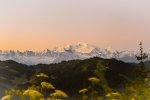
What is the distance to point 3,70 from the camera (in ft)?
139

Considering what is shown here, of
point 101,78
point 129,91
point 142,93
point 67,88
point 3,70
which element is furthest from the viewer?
point 67,88

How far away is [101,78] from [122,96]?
0.48 metres

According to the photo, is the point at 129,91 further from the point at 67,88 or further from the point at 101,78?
the point at 67,88

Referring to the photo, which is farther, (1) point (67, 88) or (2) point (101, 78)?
(1) point (67, 88)

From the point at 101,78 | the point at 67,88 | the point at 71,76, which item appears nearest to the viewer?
the point at 101,78

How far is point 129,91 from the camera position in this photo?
7543mm

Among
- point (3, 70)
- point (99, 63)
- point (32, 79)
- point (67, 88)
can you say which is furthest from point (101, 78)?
point (67, 88)

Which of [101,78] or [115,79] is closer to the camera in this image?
[101,78]

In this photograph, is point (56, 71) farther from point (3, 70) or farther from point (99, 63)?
point (99, 63)

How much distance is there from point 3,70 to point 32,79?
118 feet

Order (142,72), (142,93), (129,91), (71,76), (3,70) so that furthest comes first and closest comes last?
(71,76) < (3,70) < (142,72) < (129,91) < (142,93)

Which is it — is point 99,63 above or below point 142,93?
above

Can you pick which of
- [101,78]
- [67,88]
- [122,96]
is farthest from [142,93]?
[67,88]

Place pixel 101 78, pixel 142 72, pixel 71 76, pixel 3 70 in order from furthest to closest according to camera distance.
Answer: pixel 71 76 < pixel 3 70 < pixel 142 72 < pixel 101 78
